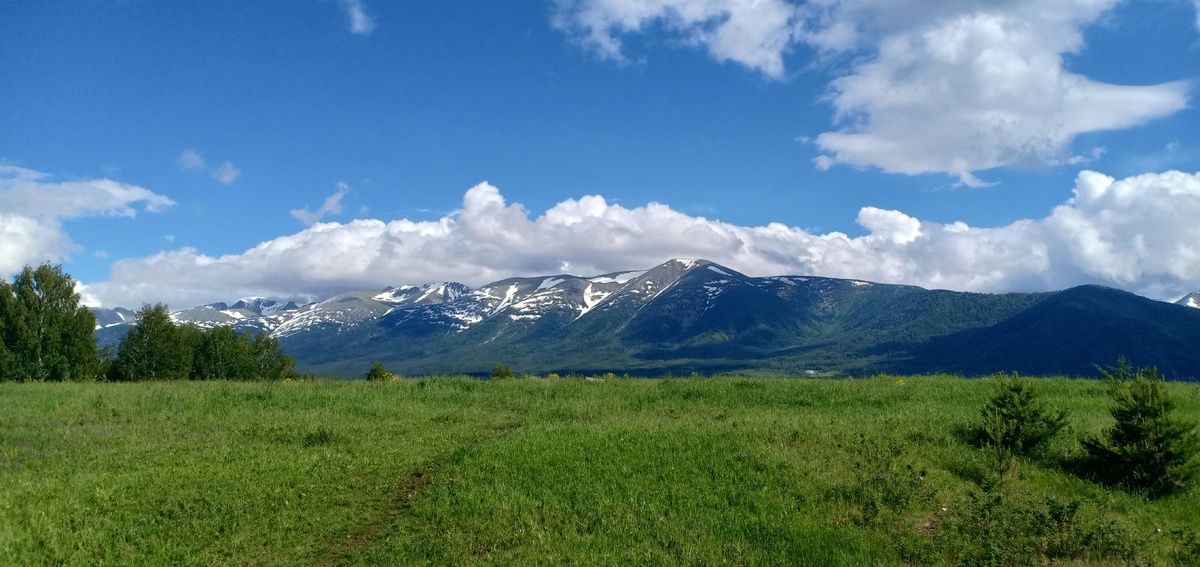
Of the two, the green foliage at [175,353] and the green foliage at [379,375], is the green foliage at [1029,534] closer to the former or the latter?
the green foliage at [379,375]

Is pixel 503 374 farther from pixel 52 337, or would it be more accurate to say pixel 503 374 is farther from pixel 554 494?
pixel 52 337

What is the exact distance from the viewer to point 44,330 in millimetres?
54625

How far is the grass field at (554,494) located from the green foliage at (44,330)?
34.9 meters

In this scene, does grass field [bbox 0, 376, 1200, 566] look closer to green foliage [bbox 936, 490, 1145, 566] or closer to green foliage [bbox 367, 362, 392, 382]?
green foliage [bbox 936, 490, 1145, 566]

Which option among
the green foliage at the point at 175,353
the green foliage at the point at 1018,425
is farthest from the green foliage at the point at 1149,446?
A: the green foliage at the point at 175,353

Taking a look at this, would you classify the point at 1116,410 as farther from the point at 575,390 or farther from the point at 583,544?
the point at 575,390

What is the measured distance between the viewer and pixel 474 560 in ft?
45.3

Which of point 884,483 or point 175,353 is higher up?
point 175,353

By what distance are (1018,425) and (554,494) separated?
593 inches

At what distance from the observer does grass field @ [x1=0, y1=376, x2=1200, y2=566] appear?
14.5 m

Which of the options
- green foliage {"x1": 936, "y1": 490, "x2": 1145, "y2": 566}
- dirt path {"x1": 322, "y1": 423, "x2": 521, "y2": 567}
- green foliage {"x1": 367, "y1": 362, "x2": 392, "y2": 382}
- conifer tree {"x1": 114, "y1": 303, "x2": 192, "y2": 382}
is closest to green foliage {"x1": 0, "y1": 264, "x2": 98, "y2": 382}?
conifer tree {"x1": 114, "y1": 303, "x2": 192, "y2": 382}

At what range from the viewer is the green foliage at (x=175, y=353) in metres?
69.4

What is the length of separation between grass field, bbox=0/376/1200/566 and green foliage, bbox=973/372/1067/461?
70 cm

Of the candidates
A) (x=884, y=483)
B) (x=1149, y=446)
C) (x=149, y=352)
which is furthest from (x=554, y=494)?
(x=149, y=352)
